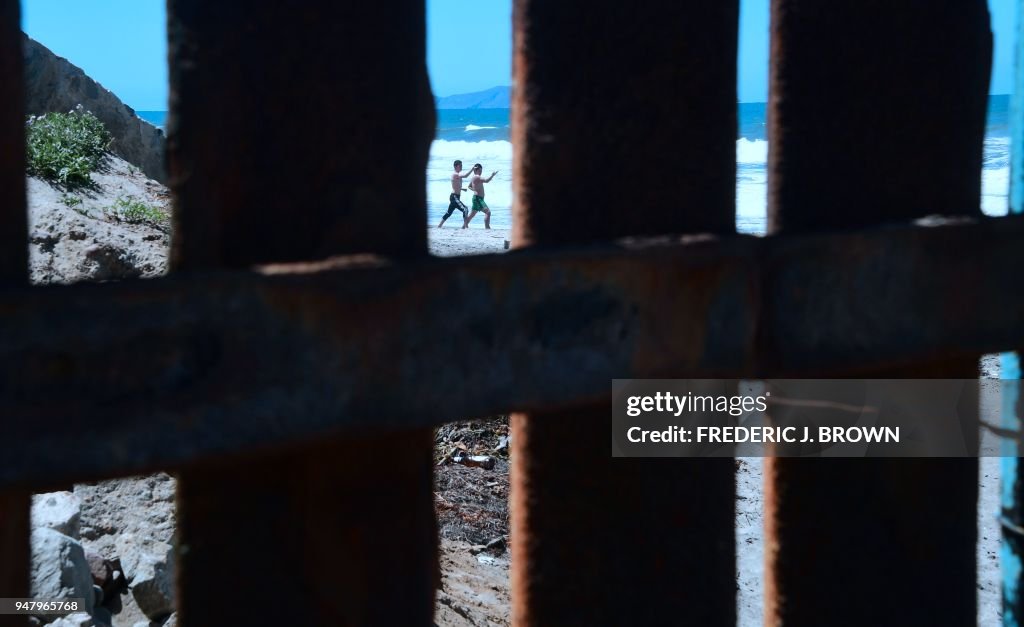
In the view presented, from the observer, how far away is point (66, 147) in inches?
385

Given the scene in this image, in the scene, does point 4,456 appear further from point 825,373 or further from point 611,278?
point 825,373

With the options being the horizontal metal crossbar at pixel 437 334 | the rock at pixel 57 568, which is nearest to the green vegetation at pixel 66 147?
the rock at pixel 57 568

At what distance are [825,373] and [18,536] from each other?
1197 millimetres

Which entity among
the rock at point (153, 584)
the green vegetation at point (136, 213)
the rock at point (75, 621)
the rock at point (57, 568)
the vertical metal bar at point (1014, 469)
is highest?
the green vegetation at point (136, 213)

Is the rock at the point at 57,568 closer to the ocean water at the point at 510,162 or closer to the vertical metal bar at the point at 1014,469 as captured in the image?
the vertical metal bar at the point at 1014,469

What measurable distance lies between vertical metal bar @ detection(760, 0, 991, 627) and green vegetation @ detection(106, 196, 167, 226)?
20.7 ft

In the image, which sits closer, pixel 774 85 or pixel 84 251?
pixel 774 85

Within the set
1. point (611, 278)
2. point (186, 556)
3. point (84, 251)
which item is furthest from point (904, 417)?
point (84, 251)

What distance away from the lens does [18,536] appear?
4.59 feet

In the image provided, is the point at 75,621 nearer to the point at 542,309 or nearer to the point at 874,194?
the point at 542,309

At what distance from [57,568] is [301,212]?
213 centimetres

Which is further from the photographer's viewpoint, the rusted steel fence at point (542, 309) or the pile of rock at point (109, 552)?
the pile of rock at point (109, 552)

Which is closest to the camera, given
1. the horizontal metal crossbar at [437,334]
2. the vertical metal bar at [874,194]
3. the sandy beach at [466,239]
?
the horizontal metal crossbar at [437,334]

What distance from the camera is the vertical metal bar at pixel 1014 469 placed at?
2150mm
